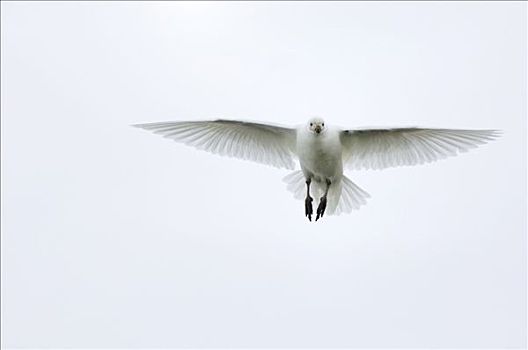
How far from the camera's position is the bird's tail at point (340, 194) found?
4609 cm

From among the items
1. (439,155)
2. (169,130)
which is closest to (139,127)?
(169,130)

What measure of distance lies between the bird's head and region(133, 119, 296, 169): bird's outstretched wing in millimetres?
1164

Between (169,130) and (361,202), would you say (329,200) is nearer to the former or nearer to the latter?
(361,202)

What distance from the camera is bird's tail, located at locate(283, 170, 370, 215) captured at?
46094 mm

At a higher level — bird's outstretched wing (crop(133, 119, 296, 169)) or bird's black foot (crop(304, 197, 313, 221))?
bird's outstretched wing (crop(133, 119, 296, 169))

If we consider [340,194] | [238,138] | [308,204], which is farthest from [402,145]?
[238,138]

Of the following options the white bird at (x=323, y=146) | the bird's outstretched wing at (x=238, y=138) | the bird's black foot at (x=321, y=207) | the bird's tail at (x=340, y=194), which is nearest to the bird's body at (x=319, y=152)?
the white bird at (x=323, y=146)

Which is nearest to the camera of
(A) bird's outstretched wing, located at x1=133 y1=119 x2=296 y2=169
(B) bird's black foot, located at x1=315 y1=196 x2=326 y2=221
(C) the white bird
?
(C) the white bird

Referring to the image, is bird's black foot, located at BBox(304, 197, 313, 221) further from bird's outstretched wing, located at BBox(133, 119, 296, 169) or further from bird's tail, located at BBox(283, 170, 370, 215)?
bird's outstretched wing, located at BBox(133, 119, 296, 169)

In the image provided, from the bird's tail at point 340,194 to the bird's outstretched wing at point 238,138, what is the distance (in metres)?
0.37

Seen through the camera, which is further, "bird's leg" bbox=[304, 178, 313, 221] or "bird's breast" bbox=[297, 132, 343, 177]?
"bird's leg" bbox=[304, 178, 313, 221]

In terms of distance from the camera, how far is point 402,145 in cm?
4541

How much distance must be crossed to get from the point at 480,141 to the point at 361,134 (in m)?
2.98

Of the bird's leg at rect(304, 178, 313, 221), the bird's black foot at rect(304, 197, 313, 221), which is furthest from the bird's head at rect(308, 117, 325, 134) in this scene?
the bird's black foot at rect(304, 197, 313, 221)
